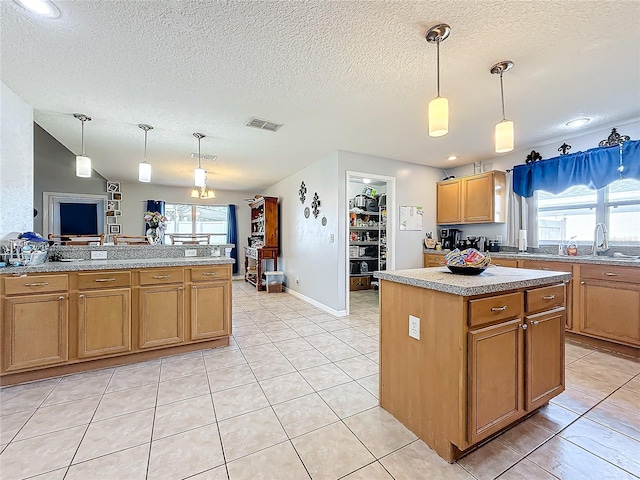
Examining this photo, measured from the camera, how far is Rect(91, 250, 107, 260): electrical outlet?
9.55 ft

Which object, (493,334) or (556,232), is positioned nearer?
(493,334)

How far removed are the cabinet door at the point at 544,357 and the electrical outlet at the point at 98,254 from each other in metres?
3.76

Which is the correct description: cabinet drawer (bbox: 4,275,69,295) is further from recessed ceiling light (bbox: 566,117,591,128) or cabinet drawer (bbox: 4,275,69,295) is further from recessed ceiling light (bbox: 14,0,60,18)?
recessed ceiling light (bbox: 566,117,591,128)

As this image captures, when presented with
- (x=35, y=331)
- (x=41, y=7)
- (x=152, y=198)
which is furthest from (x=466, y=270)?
(x=152, y=198)

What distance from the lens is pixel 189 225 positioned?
7277mm

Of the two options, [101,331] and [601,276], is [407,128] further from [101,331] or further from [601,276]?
[101,331]

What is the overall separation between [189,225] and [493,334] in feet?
23.9

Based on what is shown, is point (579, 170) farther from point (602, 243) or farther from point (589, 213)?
point (602, 243)

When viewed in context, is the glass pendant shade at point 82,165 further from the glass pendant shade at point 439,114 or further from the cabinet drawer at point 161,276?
the glass pendant shade at point 439,114

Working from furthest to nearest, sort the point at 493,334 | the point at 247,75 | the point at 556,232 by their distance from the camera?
1. the point at 556,232
2. the point at 247,75
3. the point at 493,334

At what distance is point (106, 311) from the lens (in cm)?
246

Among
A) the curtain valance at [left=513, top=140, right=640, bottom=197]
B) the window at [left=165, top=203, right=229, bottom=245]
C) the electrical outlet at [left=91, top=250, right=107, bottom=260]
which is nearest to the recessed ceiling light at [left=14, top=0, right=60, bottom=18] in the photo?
the electrical outlet at [left=91, top=250, right=107, bottom=260]

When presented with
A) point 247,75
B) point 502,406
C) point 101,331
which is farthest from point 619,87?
point 101,331

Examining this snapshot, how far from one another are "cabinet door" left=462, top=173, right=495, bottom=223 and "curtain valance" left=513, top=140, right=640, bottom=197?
1.20 ft
